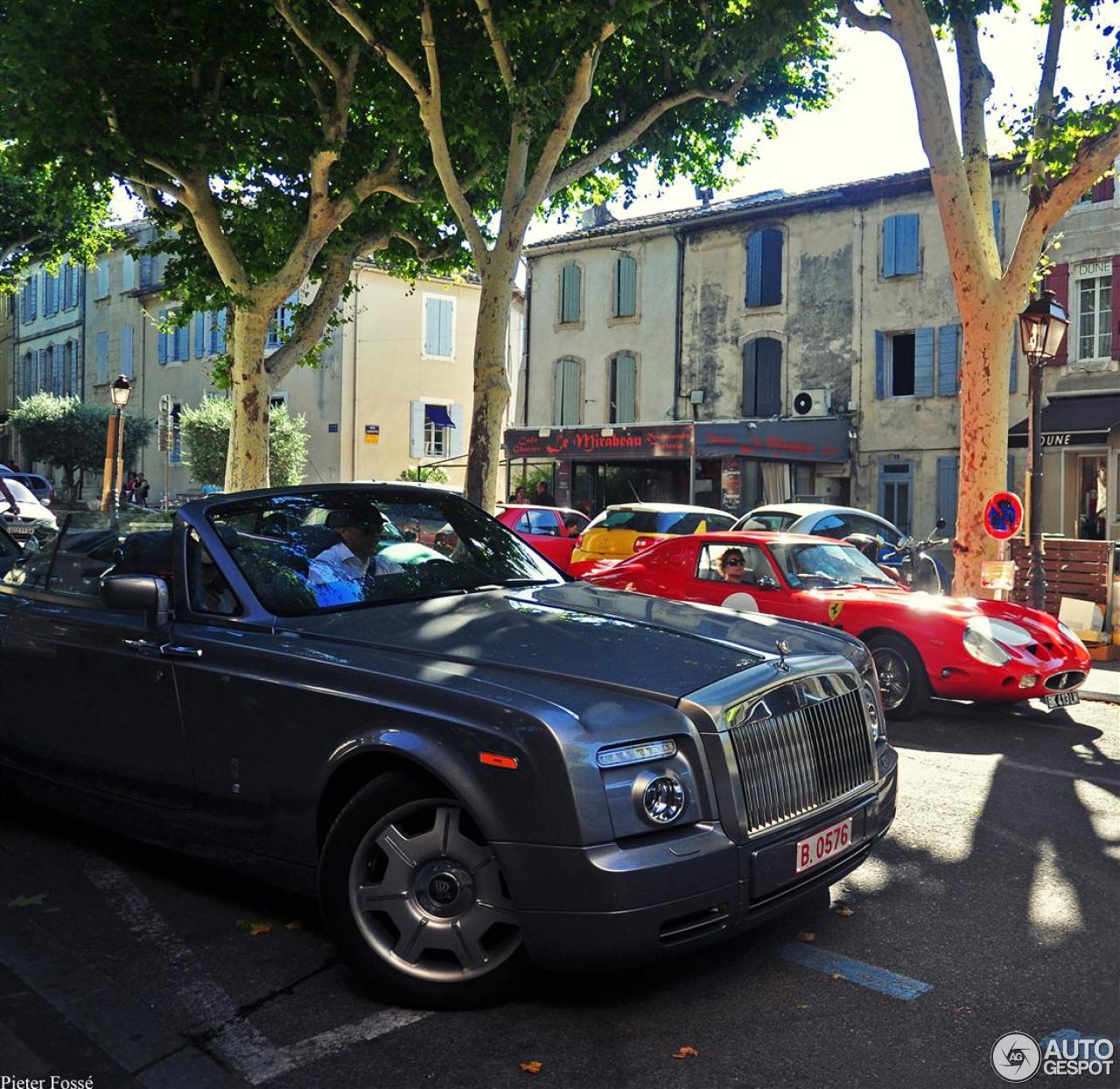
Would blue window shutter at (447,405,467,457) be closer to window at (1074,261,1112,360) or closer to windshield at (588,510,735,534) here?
window at (1074,261,1112,360)

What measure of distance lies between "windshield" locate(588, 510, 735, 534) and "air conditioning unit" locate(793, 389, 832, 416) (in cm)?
1030

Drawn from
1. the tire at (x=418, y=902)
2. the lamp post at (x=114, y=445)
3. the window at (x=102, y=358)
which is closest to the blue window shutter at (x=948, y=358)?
the lamp post at (x=114, y=445)

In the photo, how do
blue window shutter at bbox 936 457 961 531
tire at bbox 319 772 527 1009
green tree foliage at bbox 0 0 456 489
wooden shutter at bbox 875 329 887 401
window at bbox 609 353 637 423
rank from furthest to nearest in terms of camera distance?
window at bbox 609 353 637 423
wooden shutter at bbox 875 329 887 401
blue window shutter at bbox 936 457 961 531
green tree foliage at bbox 0 0 456 489
tire at bbox 319 772 527 1009

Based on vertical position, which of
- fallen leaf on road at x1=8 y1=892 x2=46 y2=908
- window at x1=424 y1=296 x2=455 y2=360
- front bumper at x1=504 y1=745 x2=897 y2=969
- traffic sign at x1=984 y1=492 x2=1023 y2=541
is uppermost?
window at x1=424 y1=296 x2=455 y2=360

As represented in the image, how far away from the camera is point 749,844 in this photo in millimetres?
3414

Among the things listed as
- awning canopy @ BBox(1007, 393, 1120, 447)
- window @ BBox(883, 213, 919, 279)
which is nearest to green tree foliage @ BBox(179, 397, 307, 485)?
window @ BBox(883, 213, 919, 279)

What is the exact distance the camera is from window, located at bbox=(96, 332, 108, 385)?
48.1 m

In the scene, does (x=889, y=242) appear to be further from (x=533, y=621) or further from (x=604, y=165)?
(x=533, y=621)

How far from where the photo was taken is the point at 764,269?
29.5 metres

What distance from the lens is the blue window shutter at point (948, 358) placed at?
26031 millimetres

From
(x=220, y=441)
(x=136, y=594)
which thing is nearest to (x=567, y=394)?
(x=220, y=441)

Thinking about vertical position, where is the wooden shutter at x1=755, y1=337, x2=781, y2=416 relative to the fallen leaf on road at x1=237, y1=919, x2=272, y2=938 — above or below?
above

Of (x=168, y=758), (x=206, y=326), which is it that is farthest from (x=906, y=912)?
(x=206, y=326)

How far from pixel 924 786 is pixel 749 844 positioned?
11.3 feet
